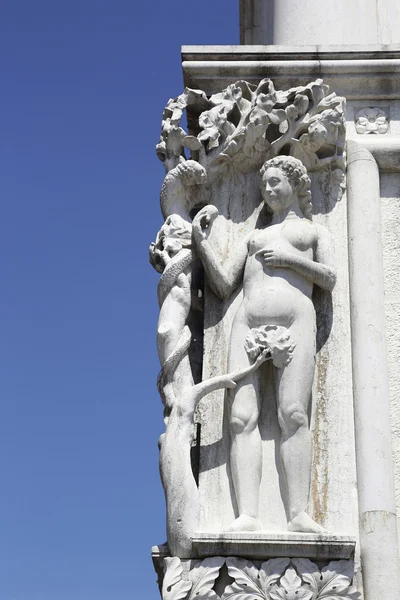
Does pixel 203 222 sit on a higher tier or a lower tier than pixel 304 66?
lower

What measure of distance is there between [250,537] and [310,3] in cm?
560

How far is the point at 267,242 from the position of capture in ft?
32.6

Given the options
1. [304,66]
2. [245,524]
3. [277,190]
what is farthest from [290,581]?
[304,66]

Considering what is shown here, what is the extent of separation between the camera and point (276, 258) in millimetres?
9766

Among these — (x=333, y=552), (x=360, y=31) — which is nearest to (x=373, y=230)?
(x=360, y=31)

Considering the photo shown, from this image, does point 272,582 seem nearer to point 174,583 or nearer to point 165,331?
point 174,583

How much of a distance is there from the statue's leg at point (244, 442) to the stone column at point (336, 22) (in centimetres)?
349

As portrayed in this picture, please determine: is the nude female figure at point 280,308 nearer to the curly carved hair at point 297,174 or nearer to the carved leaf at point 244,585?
the curly carved hair at point 297,174

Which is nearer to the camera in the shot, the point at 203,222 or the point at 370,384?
the point at 370,384

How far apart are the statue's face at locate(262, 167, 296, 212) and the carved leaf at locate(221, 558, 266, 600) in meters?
3.25

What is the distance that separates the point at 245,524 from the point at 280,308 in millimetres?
1831

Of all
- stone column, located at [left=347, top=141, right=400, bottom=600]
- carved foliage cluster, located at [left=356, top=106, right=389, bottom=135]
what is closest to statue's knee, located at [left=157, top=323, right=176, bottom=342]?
stone column, located at [left=347, top=141, right=400, bottom=600]

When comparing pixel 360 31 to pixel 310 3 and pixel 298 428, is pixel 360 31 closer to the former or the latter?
pixel 310 3

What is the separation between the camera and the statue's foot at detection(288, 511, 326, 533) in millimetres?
8836
